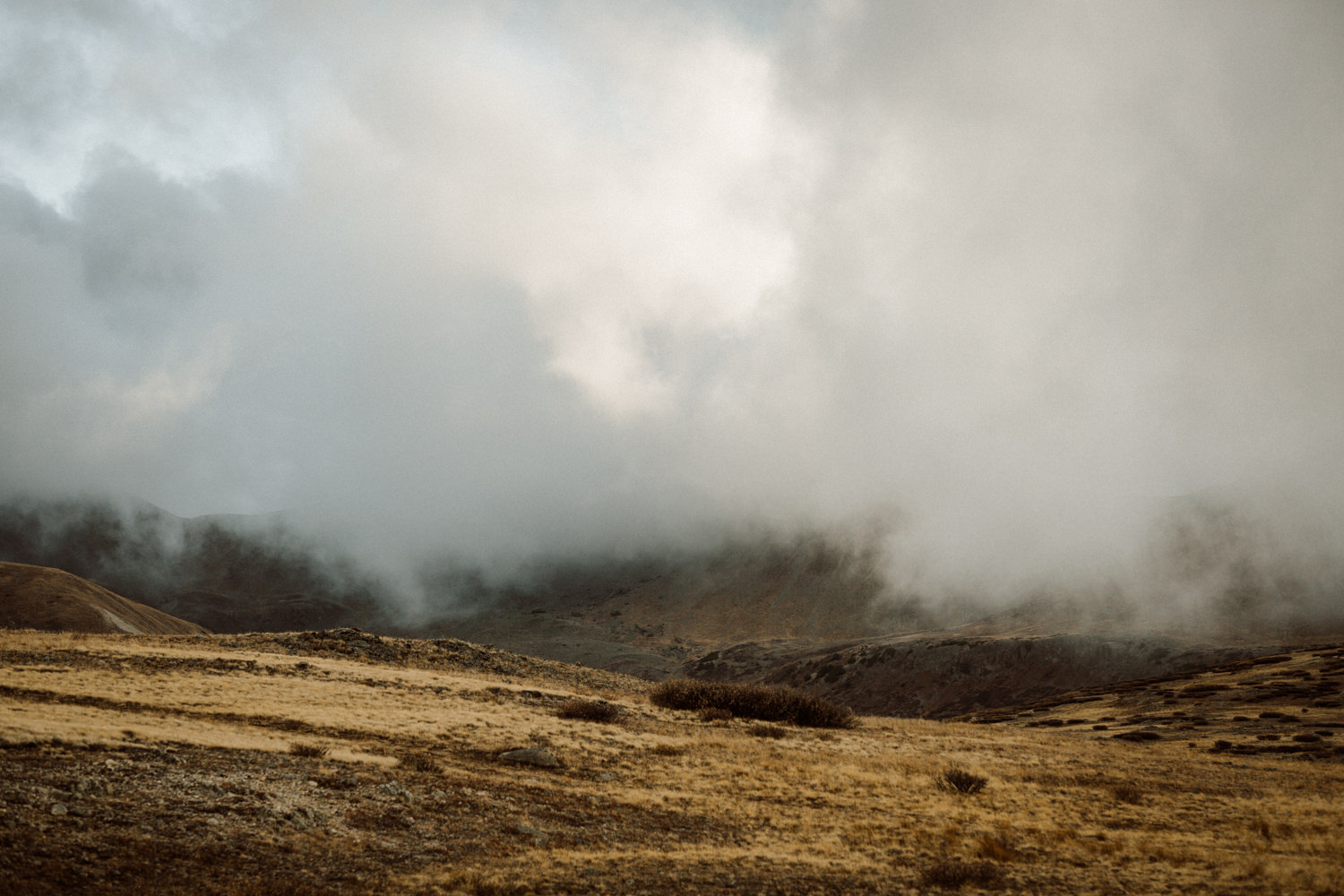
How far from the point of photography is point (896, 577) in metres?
184

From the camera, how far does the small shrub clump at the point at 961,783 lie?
2439 cm

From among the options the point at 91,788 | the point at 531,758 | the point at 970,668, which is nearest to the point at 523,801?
the point at 531,758

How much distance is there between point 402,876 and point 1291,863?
18.4 meters

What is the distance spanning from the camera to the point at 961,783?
971 inches

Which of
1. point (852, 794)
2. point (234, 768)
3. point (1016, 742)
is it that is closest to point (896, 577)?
point (1016, 742)

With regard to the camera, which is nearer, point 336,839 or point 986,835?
point 336,839

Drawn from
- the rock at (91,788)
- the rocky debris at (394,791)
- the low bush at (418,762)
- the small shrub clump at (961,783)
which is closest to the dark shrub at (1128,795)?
the small shrub clump at (961,783)

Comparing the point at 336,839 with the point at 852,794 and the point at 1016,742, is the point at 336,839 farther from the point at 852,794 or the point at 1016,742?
the point at 1016,742

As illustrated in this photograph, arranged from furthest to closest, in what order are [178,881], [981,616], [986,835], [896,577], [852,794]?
[896,577] → [981,616] → [852,794] → [986,835] → [178,881]

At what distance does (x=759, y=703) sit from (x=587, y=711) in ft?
46.1

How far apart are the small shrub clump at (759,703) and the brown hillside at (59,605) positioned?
85.3 metres

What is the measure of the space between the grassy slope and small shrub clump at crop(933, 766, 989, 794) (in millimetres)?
640

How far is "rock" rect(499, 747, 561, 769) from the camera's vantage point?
2338 centimetres

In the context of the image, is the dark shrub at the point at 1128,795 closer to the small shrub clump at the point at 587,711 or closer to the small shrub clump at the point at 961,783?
the small shrub clump at the point at 961,783
